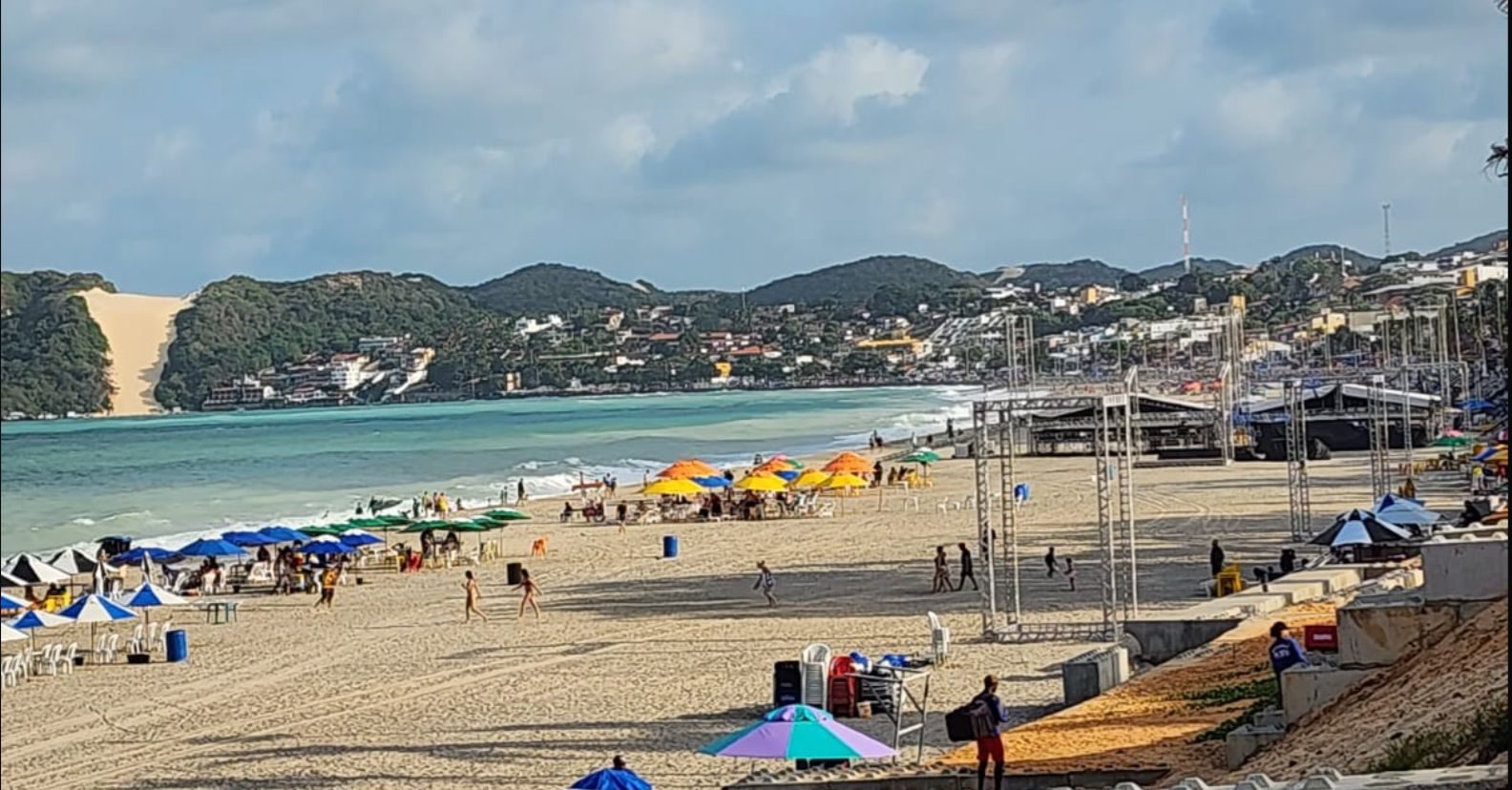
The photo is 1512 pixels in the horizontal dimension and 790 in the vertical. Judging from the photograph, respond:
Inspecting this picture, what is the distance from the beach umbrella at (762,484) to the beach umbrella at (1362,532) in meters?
19.7

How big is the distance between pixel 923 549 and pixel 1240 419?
98.0 ft

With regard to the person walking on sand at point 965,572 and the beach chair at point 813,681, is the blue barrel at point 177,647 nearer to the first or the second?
the person walking on sand at point 965,572

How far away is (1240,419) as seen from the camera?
59.5 meters

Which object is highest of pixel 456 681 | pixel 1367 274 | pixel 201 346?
pixel 1367 274

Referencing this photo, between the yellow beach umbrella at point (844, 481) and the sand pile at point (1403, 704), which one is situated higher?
the yellow beach umbrella at point (844, 481)

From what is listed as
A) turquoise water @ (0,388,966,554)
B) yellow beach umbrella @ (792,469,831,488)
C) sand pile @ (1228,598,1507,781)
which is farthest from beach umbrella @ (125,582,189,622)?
yellow beach umbrella @ (792,469,831,488)

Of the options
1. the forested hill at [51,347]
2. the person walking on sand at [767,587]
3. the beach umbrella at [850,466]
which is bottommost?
the person walking on sand at [767,587]

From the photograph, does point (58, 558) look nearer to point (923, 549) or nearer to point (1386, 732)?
point (923, 549)

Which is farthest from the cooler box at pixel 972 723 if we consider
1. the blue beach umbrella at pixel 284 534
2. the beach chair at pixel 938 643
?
the blue beach umbrella at pixel 284 534

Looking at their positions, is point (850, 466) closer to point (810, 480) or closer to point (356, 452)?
point (810, 480)

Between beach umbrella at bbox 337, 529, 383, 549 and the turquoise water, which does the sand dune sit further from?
beach umbrella at bbox 337, 529, 383, 549

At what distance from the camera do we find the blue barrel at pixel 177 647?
23.1 meters

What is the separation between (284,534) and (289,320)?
44658 mm

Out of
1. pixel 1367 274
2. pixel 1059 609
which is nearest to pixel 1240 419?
pixel 1059 609
